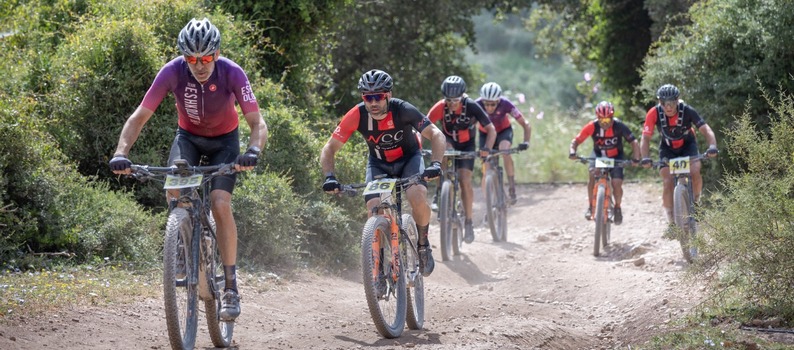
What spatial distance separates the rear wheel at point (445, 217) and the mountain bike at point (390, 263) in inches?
180

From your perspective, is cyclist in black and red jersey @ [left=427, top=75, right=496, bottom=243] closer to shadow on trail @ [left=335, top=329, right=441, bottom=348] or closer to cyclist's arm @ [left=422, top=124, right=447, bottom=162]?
cyclist's arm @ [left=422, top=124, right=447, bottom=162]

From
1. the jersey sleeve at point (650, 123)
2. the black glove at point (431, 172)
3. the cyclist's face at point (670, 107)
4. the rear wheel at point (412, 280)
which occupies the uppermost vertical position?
the cyclist's face at point (670, 107)

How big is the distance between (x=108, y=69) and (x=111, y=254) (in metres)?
2.61

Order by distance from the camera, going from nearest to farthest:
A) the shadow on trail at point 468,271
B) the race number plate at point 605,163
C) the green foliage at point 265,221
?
the green foliage at point 265,221
the shadow on trail at point 468,271
the race number plate at point 605,163

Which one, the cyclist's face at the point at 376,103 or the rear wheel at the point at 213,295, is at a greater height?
the cyclist's face at the point at 376,103

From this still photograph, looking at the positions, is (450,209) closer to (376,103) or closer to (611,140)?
(611,140)

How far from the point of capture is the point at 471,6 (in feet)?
74.0

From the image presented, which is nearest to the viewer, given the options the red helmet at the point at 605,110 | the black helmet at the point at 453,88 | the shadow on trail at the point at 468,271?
the shadow on trail at the point at 468,271

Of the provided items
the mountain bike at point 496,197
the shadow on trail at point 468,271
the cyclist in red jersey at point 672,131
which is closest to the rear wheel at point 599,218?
the cyclist in red jersey at point 672,131

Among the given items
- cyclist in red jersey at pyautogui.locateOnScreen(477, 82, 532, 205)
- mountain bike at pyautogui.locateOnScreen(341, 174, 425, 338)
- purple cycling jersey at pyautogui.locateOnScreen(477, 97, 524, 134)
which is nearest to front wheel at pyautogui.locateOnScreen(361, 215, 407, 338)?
mountain bike at pyautogui.locateOnScreen(341, 174, 425, 338)

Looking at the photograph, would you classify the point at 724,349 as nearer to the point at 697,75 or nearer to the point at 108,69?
the point at 108,69

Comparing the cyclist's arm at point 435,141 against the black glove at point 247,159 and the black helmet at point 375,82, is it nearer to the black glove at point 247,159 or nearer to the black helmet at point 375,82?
the black helmet at point 375,82

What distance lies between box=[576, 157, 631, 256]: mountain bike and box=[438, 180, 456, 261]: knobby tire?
2.09m

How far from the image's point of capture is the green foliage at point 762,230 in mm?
8539
